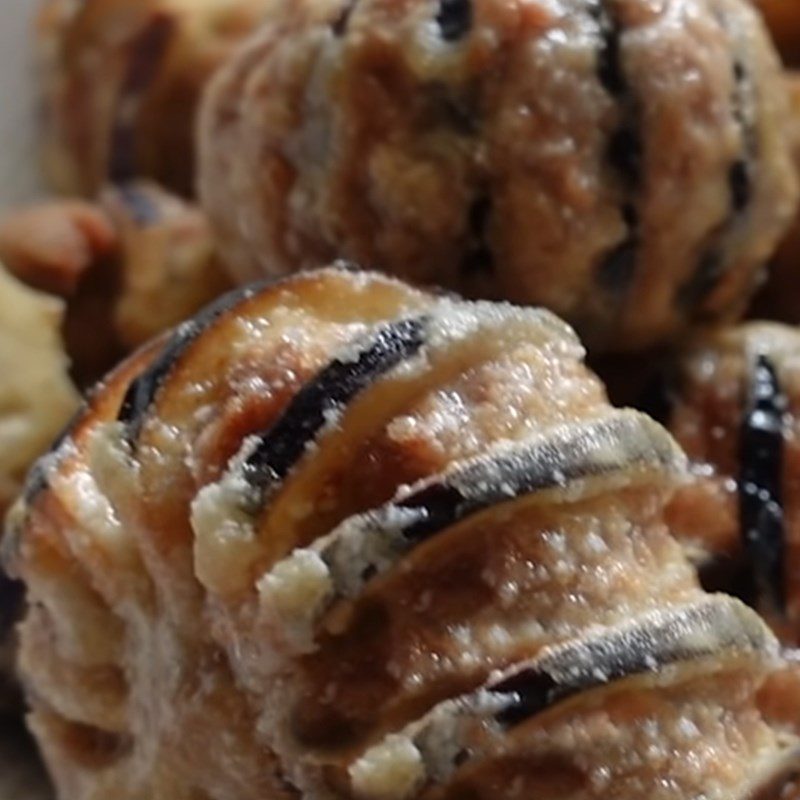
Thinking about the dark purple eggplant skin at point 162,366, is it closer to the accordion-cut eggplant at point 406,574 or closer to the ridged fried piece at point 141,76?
the accordion-cut eggplant at point 406,574

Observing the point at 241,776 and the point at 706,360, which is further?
the point at 706,360

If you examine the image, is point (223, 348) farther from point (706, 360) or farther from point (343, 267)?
point (706, 360)

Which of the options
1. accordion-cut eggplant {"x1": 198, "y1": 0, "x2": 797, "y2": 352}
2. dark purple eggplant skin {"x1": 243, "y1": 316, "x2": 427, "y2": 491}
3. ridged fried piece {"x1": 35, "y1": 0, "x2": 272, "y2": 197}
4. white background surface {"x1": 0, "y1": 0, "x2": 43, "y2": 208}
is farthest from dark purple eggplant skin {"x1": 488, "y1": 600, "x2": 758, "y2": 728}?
white background surface {"x1": 0, "y1": 0, "x2": 43, "y2": 208}

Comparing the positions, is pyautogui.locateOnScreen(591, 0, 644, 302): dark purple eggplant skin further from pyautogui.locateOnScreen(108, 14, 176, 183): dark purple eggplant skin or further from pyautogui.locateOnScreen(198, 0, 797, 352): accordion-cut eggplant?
pyautogui.locateOnScreen(108, 14, 176, 183): dark purple eggplant skin

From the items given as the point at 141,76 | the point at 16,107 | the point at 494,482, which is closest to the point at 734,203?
the point at 494,482

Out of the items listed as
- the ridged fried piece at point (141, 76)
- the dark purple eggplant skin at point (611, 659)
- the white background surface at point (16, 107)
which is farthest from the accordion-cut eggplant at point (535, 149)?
the white background surface at point (16, 107)

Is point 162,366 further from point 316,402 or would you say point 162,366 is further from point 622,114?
point 622,114

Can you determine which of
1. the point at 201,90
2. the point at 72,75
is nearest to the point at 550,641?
the point at 201,90
